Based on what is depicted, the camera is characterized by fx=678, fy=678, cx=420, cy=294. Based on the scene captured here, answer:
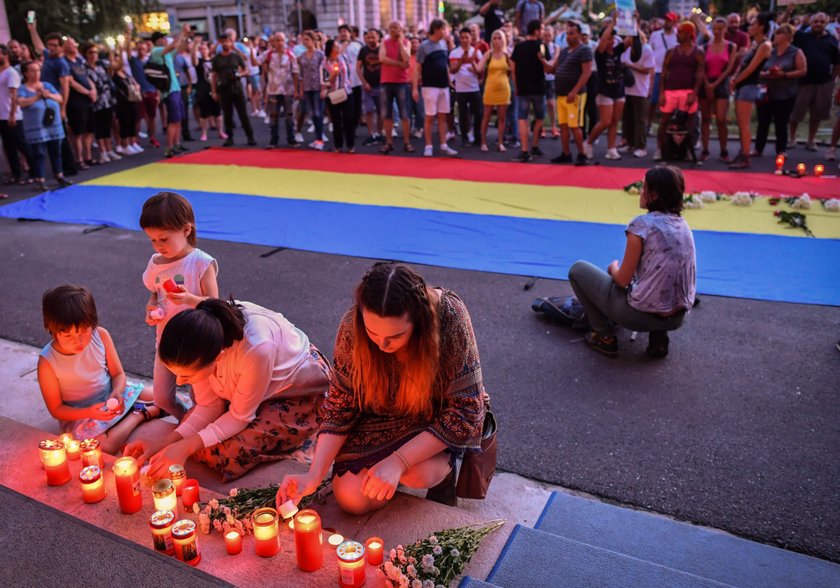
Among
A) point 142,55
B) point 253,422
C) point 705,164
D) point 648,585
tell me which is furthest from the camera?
point 142,55

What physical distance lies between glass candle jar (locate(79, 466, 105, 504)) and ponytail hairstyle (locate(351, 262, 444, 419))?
3.59ft

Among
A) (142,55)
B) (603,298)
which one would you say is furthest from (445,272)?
(142,55)

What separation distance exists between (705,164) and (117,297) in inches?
323

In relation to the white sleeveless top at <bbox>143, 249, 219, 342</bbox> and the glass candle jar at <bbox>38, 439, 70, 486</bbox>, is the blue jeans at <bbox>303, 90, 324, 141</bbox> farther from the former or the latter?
the glass candle jar at <bbox>38, 439, 70, 486</bbox>

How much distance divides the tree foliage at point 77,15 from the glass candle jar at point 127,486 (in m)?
17.8

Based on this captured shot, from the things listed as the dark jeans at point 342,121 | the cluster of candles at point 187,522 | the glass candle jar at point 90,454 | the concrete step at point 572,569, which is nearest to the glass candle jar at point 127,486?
the cluster of candles at point 187,522

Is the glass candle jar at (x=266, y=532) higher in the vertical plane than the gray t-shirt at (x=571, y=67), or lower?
lower

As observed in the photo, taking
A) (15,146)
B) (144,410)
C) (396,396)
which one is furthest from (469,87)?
(396,396)

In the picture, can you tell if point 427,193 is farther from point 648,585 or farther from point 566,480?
point 648,585

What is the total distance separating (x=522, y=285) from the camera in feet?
18.9

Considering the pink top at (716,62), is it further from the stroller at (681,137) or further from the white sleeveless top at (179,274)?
the white sleeveless top at (179,274)

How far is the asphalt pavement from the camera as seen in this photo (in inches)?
122

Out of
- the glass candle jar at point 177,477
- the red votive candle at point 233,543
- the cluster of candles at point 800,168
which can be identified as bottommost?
the red votive candle at point 233,543

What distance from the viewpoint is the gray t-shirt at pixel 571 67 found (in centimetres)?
947
